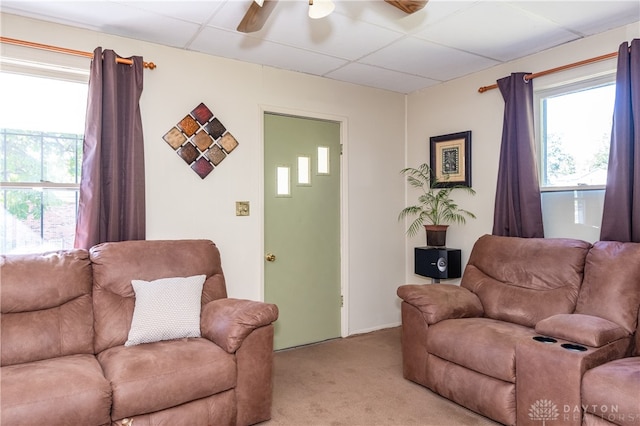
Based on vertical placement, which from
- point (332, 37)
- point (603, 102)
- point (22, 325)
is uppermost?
point (332, 37)

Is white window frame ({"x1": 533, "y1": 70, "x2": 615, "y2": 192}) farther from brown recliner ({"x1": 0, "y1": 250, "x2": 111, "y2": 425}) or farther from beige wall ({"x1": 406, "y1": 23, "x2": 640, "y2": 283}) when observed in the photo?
brown recliner ({"x1": 0, "y1": 250, "x2": 111, "y2": 425})

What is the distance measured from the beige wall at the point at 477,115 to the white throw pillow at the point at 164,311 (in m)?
2.56

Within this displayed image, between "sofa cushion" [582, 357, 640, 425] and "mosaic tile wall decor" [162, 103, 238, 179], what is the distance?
9.27 ft

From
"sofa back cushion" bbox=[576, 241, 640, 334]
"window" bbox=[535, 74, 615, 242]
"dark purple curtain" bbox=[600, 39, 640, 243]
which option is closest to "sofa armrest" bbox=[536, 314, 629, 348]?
"sofa back cushion" bbox=[576, 241, 640, 334]

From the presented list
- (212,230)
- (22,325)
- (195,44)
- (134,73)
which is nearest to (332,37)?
(195,44)

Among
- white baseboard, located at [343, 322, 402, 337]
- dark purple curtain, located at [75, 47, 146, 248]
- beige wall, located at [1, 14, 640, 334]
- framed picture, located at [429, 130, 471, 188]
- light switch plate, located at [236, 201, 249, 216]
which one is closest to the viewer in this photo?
dark purple curtain, located at [75, 47, 146, 248]

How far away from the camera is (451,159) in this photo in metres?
4.04

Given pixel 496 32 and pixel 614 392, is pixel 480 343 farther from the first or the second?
pixel 496 32

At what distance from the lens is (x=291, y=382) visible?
302cm

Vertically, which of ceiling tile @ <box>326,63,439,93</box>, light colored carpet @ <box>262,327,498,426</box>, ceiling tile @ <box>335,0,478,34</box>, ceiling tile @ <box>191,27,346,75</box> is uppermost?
ceiling tile @ <box>326,63,439,93</box>

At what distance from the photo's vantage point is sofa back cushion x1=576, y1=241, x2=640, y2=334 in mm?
2418

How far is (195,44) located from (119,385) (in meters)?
2.42

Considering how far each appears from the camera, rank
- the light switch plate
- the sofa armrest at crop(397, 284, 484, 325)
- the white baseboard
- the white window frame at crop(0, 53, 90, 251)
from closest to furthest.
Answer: the white window frame at crop(0, 53, 90, 251) → the sofa armrest at crop(397, 284, 484, 325) → the light switch plate → the white baseboard

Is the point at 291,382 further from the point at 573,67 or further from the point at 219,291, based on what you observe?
the point at 573,67
